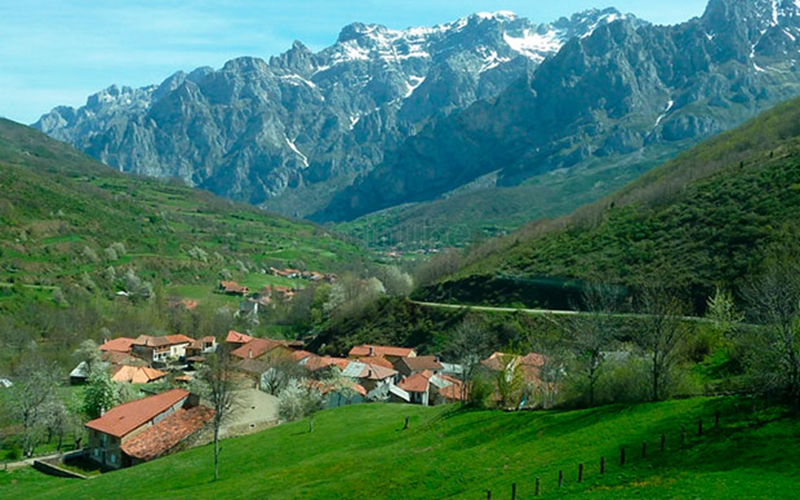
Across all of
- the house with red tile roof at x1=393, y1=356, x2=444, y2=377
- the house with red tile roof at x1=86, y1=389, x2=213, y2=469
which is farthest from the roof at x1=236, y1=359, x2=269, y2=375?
the house with red tile roof at x1=86, y1=389, x2=213, y2=469

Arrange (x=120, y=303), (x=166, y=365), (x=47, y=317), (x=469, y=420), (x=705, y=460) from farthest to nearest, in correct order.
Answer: (x=120, y=303)
(x=47, y=317)
(x=166, y=365)
(x=469, y=420)
(x=705, y=460)

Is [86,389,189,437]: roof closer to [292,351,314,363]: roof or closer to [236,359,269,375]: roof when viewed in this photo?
[236,359,269,375]: roof

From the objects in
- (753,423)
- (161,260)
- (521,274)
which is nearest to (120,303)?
(161,260)

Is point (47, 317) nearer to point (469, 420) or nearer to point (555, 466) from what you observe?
point (469, 420)

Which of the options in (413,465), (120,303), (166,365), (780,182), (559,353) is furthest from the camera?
(120,303)

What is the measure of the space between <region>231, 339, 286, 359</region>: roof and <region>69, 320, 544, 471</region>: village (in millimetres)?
147

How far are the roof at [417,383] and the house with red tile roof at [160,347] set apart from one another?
165 feet

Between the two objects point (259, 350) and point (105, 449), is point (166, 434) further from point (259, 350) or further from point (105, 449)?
point (259, 350)

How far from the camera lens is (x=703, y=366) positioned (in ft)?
120

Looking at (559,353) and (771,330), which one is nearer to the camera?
(771,330)

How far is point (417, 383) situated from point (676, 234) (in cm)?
4759

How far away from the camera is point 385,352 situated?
298 ft

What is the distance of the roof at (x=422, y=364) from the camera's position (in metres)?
83.6

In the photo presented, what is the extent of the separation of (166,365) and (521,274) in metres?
58.5
